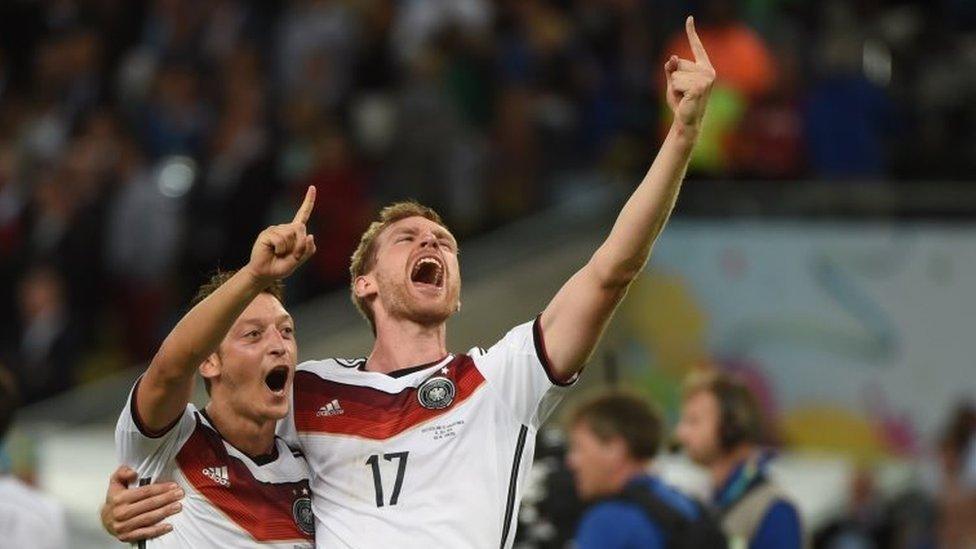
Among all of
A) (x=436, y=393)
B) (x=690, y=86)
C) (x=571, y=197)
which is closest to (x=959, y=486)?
(x=571, y=197)

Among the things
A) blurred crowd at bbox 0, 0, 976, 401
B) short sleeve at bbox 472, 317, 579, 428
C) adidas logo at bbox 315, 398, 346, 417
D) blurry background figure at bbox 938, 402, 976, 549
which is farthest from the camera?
blurred crowd at bbox 0, 0, 976, 401

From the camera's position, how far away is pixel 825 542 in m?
10.0

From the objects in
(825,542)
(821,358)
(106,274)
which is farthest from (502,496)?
(106,274)

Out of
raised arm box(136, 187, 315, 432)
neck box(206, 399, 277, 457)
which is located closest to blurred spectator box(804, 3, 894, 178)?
neck box(206, 399, 277, 457)

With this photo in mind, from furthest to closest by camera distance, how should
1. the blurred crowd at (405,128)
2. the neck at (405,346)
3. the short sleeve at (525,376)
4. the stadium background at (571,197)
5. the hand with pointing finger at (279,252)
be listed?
the blurred crowd at (405,128)
the stadium background at (571,197)
the neck at (405,346)
the short sleeve at (525,376)
the hand with pointing finger at (279,252)

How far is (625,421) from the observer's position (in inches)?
270

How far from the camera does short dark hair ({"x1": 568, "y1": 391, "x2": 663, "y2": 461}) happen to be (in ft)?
22.4

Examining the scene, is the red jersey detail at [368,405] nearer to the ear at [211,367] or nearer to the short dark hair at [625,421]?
the ear at [211,367]

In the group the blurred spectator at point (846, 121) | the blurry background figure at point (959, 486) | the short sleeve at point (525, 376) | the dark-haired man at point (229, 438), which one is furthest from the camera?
the blurred spectator at point (846, 121)

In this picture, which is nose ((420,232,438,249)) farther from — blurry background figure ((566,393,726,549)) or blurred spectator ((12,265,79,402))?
blurred spectator ((12,265,79,402))

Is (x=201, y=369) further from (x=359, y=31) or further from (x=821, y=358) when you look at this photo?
(x=359, y=31)

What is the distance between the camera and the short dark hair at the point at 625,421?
683cm

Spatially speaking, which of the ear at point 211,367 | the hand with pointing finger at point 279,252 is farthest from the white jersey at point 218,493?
the hand with pointing finger at point 279,252

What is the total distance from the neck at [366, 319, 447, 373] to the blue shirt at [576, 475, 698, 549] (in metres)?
1.22
